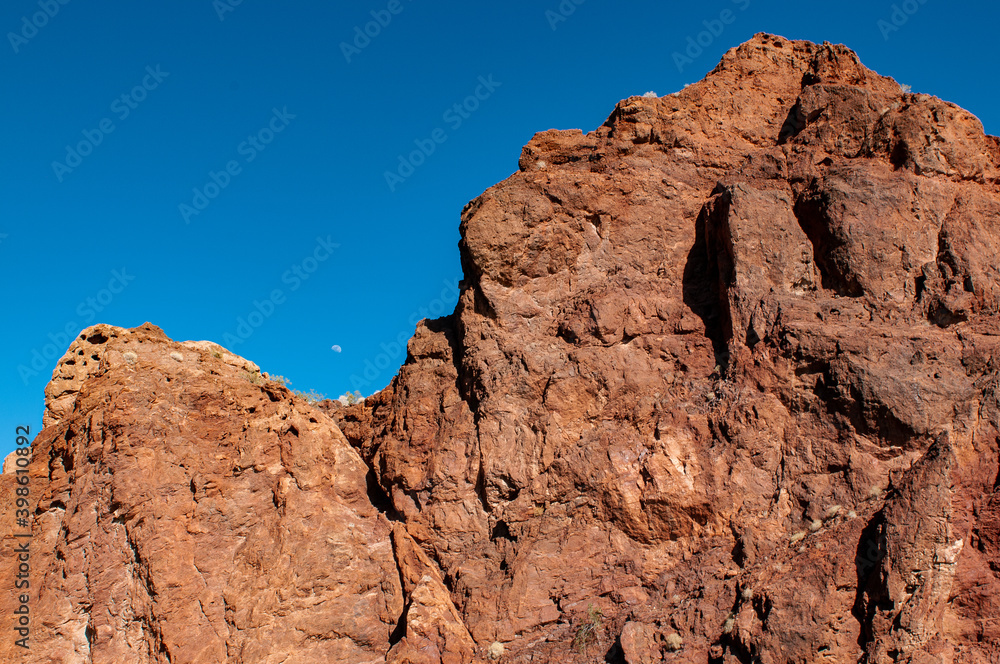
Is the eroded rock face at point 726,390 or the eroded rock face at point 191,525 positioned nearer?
the eroded rock face at point 726,390

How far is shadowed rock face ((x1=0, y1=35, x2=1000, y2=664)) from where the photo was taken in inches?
420

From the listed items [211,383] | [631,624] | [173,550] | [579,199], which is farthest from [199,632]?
[579,199]

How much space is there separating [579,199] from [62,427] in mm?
10278

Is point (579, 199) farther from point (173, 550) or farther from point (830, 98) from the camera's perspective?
point (173, 550)

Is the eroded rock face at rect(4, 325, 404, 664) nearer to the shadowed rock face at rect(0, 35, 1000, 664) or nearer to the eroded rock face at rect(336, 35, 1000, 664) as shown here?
the shadowed rock face at rect(0, 35, 1000, 664)

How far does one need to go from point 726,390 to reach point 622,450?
2.04m

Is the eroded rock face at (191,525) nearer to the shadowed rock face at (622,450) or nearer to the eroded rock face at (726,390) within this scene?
the shadowed rock face at (622,450)

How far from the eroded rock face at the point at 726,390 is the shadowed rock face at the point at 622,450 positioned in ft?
0.15

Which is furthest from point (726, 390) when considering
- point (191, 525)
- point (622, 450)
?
point (191, 525)

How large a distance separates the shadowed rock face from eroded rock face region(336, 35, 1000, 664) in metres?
0.05

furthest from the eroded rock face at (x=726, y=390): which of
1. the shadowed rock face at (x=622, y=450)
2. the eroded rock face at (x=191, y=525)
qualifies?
the eroded rock face at (x=191, y=525)

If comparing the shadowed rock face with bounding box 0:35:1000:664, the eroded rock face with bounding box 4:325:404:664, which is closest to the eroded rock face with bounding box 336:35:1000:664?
the shadowed rock face with bounding box 0:35:1000:664

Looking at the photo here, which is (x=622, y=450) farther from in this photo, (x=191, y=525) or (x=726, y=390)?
(x=191, y=525)

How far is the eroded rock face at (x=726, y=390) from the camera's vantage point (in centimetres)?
1029
